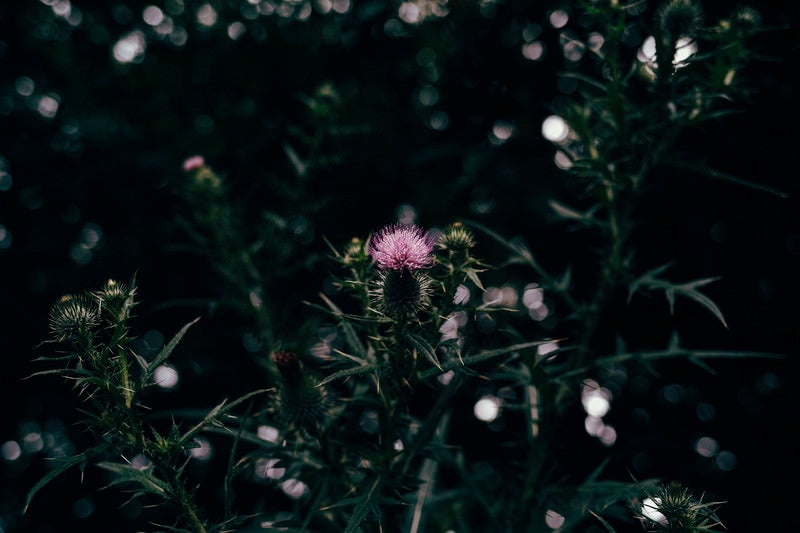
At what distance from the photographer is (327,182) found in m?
3.32

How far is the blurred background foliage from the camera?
2.75m

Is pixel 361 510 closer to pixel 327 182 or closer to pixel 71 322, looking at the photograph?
pixel 71 322

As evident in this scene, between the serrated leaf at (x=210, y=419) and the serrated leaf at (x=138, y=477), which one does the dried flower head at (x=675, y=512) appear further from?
the serrated leaf at (x=138, y=477)

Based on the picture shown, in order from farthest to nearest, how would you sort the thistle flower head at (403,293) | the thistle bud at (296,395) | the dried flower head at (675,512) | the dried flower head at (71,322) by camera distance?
the thistle bud at (296,395)
the thistle flower head at (403,293)
the dried flower head at (71,322)
the dried flower head at (675,512)

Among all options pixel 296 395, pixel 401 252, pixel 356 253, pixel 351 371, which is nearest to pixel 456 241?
pixel 401 252

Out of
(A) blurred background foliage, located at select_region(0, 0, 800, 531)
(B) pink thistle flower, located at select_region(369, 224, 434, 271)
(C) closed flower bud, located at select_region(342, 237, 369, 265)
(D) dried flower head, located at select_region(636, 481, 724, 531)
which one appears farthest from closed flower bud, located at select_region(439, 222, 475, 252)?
(A) blurred background foliage, located at select_region(0, 0, 800, 531)

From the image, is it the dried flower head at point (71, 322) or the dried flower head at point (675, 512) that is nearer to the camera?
the dried flower head at point (675, 512)

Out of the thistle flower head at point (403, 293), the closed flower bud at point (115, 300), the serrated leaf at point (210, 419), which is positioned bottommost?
the serrated leaf at point (210, 419)

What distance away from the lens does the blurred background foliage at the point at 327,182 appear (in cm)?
275

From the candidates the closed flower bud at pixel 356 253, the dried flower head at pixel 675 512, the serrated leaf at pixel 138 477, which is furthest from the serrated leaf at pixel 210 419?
the dried flower head at pixel 675 512

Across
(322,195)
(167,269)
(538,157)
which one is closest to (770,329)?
(538,157)

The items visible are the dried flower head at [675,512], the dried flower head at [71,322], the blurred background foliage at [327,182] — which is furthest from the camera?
the blurred background foliage at [327,182]

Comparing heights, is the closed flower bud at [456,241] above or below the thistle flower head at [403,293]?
above

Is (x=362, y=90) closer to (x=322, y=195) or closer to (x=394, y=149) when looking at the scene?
(x=394, y=149)
